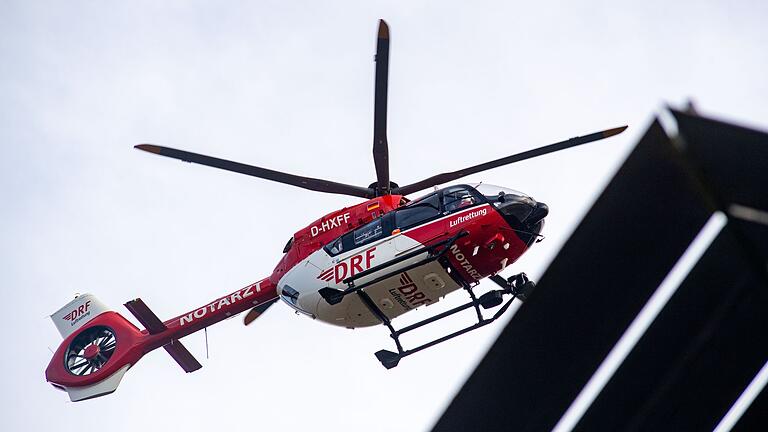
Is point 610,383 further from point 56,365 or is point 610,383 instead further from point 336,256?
point 56,365

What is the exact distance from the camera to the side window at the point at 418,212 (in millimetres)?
13797

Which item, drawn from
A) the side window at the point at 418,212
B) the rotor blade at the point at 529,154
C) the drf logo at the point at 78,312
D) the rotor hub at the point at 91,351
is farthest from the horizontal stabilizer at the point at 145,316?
the rotor blade at the point at 529,154

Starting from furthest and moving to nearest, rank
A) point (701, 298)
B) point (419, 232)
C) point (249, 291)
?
1. point (249, 291)
2. point (419, 232)
3. point (701, 298)

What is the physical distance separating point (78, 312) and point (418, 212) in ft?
29.4

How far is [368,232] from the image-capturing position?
14.2 m

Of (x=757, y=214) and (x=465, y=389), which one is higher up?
(x=757, y=214)

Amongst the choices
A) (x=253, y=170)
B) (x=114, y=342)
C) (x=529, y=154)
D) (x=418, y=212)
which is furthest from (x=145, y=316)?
(x=529, y=154)

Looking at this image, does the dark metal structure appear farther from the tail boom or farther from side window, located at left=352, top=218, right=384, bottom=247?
the tail boom

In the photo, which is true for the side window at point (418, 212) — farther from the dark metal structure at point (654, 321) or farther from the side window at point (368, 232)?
the dark metal structure at point (654, 321)

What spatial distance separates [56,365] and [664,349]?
16.0m

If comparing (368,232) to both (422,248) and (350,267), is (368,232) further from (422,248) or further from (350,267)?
(422,248)

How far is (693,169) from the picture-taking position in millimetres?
3912

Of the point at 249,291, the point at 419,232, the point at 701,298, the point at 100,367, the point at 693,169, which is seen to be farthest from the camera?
the point at 100,367

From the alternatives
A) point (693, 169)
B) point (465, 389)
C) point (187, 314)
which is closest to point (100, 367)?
point (187, 314)
